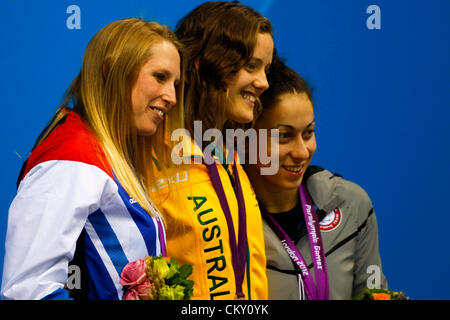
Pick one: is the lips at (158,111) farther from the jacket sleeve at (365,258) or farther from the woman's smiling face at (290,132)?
the jacket sleeve at (365,258)

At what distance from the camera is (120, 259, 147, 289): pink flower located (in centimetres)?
157

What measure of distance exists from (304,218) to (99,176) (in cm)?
114

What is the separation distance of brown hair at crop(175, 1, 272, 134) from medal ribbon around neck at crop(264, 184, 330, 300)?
520 millimetres

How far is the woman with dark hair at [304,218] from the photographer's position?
2.33m

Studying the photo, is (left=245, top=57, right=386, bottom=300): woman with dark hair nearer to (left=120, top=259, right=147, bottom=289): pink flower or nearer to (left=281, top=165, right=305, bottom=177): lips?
(left=281, top=165, right=305, bottom=177): lips


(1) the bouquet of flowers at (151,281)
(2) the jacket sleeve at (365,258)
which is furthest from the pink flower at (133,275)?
(2) the jacket sleeve at (365,258)

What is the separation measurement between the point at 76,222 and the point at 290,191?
120 centimetres

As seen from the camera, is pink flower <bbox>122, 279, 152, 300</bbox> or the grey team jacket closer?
pink flower <bbox>122, 279, 152, 300</bbox>

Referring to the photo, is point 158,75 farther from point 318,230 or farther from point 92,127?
point 318,230

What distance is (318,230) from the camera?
241 cm

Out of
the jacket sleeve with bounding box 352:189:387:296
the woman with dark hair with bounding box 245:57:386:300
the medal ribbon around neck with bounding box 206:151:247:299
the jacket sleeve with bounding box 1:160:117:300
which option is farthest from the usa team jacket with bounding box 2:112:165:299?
the jacket sleeve with bounding box 352:189:387:296
